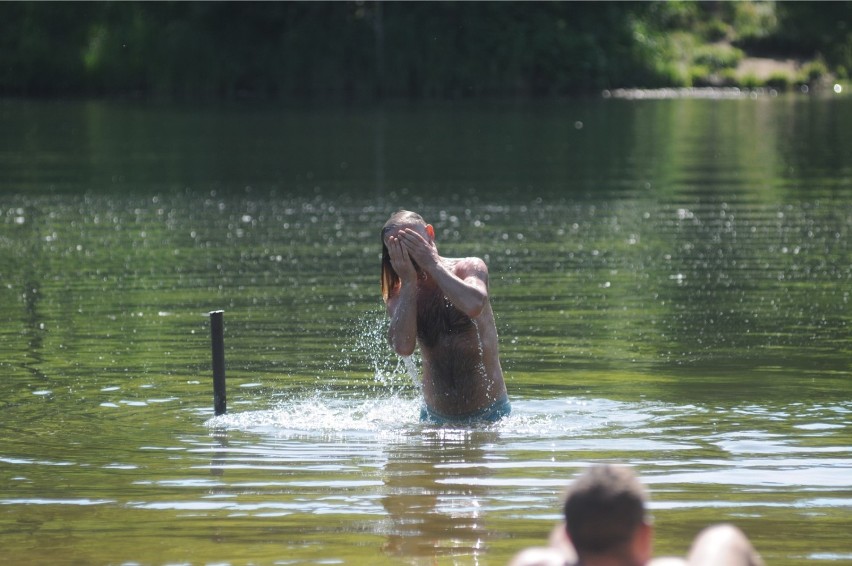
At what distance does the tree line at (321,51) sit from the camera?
55.9m

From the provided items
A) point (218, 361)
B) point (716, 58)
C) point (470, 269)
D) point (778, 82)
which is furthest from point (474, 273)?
point (716, 58)

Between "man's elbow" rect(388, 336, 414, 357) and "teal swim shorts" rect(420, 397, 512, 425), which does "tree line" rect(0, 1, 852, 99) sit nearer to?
"teal swim shorts" rect(420, 397, 512, 425)

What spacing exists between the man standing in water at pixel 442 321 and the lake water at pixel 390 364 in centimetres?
22

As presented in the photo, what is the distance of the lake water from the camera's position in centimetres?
748

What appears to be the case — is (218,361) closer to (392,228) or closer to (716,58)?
(392,228)

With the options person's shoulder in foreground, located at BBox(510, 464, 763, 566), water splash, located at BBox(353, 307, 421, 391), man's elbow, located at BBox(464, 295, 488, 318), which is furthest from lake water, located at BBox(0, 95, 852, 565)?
person's shoulder in foreground, located at BBox(510, 464, 763, 566)

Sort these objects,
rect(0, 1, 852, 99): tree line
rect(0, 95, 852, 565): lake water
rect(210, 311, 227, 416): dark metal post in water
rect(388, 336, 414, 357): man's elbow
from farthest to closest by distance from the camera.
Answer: rect(0, 1, 852, 99): tree line, rect(210, 311, 227, 416): dark metal post in water, rect(388, 336, 414, 357): man's elbow, rect(0, 95, 852, 565): lake water

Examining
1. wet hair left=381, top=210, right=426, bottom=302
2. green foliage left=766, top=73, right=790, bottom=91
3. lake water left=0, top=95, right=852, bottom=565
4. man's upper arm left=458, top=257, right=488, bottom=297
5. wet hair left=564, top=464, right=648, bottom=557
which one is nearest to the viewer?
wet hair left=564, top=464, right=648, bottom=557

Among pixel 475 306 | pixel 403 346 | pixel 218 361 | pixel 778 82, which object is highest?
pixel 778 82

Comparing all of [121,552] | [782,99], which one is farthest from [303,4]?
[121,552]

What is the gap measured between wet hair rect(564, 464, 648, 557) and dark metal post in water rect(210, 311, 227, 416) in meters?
5.30

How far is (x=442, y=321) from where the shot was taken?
30.1ft

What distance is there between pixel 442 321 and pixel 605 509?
5001 millimetres

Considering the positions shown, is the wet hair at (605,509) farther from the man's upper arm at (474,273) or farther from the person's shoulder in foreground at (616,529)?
the man's upper arm at (474,273)
